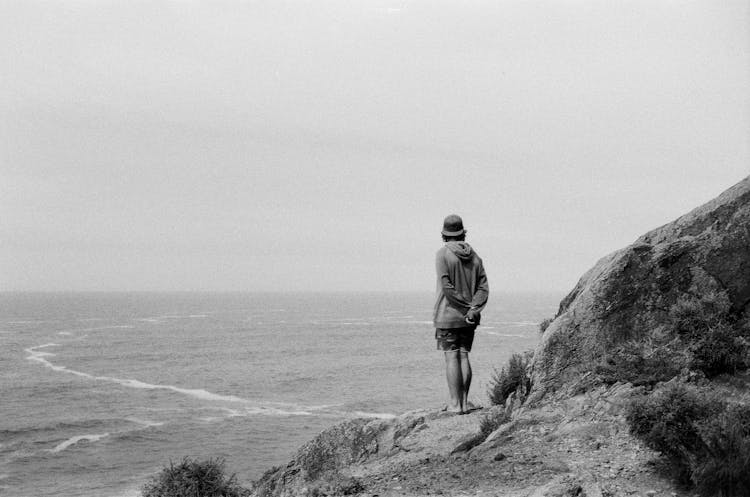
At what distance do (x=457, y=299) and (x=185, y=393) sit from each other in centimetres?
6528

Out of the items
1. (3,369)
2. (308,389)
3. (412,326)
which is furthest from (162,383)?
(412,326)

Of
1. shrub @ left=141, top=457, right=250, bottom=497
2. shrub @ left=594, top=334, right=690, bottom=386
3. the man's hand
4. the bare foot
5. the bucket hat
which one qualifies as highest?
the bucket hat

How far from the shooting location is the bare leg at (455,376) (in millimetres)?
10188

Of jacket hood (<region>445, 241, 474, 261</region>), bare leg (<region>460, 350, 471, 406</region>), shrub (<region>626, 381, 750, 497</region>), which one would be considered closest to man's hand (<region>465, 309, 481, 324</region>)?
bare leg (<region>460, 350, 471, 406</region>)

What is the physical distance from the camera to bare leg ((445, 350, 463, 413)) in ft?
33.4

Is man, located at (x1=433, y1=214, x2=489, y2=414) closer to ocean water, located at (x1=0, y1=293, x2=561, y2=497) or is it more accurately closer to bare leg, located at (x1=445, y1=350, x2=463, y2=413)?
bare leg, located at (x1=445, y1=350, x2=463, y2=413)

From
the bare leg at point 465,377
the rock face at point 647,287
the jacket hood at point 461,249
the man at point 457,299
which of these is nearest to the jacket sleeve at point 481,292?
the man at point 457,299

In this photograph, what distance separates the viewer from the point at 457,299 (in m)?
10.1

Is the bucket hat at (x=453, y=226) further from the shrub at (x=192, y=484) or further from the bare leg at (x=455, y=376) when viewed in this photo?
the shrub at (x=192, y=484)

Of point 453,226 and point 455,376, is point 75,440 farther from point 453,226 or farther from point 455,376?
point 453,226

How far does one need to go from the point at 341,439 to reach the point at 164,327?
479 ft

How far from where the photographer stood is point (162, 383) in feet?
247

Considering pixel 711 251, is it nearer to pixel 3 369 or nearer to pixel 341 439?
pixel 341 439

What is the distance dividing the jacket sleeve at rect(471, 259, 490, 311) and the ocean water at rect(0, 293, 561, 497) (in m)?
5.67
